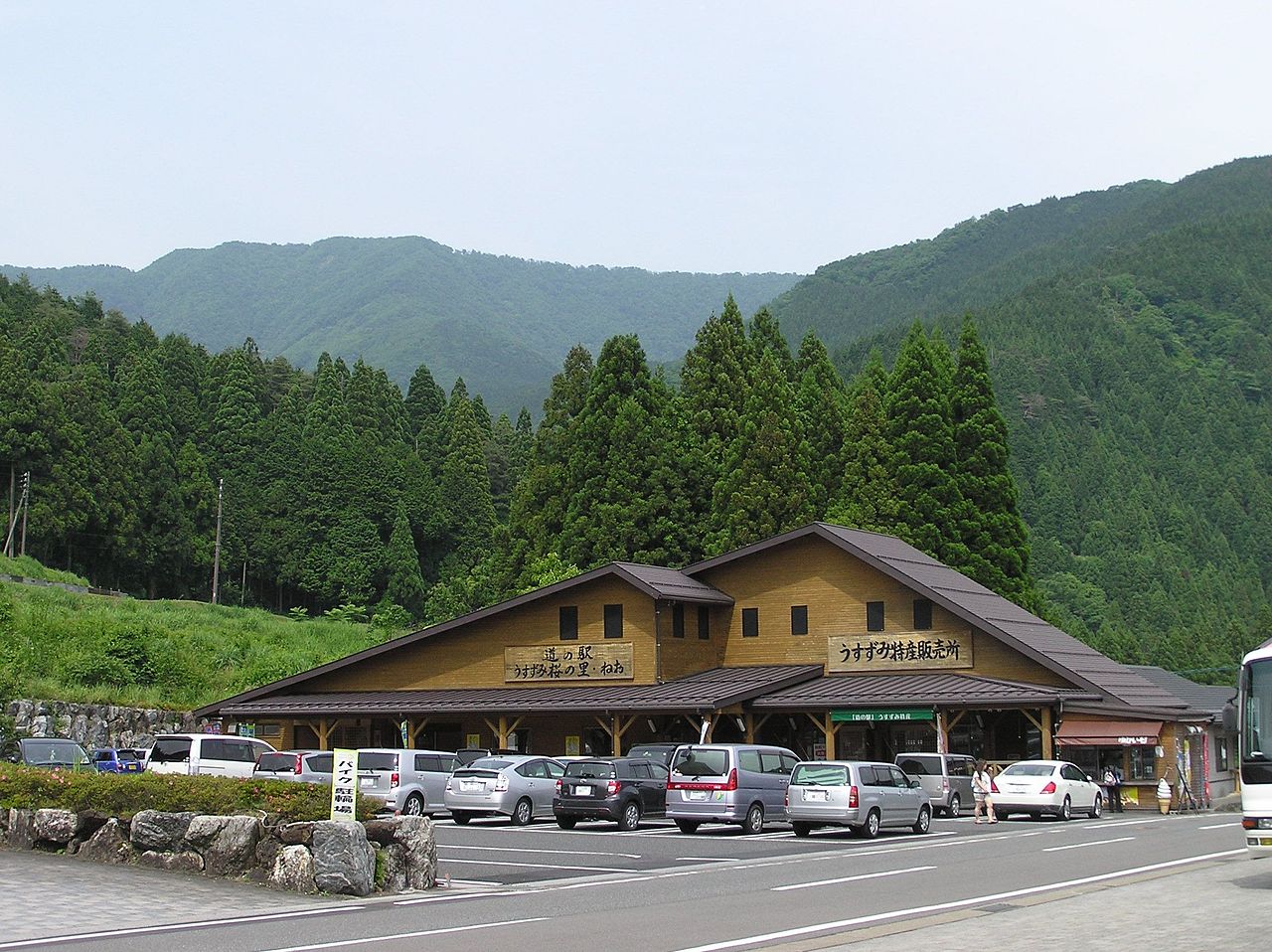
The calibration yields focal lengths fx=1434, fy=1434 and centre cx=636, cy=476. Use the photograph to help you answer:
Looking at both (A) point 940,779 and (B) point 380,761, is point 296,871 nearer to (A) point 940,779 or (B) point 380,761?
(B) point 380,761

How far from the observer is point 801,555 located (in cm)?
4359

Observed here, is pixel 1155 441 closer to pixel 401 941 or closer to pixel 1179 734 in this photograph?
pixel 1179 734

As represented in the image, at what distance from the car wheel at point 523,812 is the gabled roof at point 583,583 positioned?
11.5 meters

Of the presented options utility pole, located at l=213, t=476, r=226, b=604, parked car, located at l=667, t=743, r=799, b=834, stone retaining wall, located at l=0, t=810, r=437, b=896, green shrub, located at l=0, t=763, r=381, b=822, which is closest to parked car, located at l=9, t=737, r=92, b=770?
green shrub, located at l=0, t=763, r=381, b=822

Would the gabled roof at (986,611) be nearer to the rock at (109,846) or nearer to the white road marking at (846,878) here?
the white road marking at (846,878)

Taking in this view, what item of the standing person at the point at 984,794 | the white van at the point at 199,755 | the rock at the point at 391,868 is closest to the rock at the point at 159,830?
the rock at the point at 391,868

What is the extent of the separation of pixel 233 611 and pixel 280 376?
165ft

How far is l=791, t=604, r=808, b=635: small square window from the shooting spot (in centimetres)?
4325

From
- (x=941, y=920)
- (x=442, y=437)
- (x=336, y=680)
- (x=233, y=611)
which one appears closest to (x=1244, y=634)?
(x=442, y=437)

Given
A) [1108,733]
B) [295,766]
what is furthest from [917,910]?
[1108,733]

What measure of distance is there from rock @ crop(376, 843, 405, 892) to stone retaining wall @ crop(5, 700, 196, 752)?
1223 inches

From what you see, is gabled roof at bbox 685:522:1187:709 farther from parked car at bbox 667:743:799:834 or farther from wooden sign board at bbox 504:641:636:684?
parked car at bbox 667:743:799:834

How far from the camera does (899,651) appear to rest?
135ft

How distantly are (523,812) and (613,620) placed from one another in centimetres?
1291
